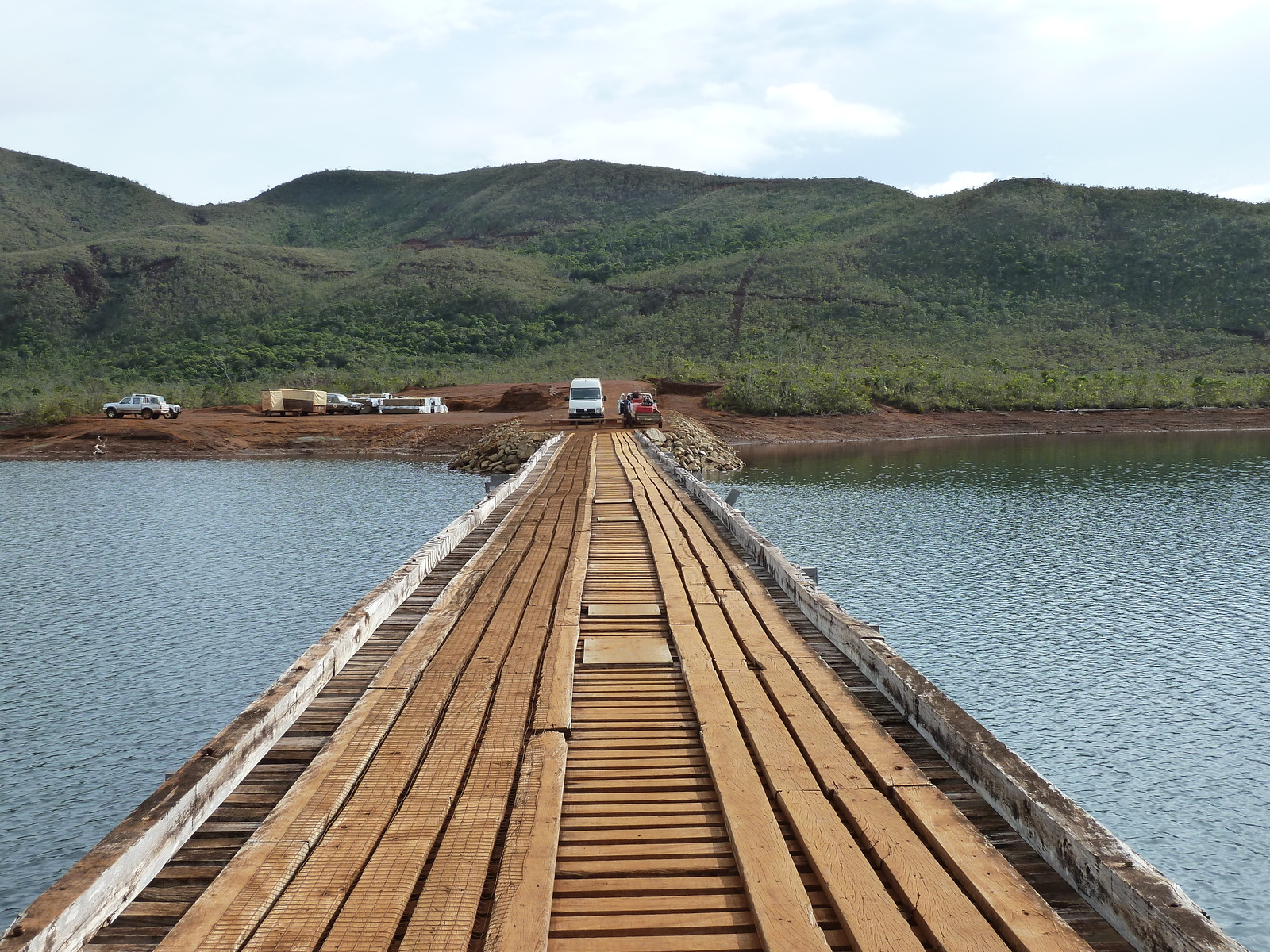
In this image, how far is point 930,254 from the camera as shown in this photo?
82.9 meters

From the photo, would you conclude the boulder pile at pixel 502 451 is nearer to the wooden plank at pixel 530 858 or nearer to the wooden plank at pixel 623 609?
the wooden plank at pixel 623 609

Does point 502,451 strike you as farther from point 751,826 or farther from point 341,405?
point 751,826

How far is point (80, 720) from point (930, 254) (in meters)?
83.3

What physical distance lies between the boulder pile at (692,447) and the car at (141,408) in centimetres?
2869

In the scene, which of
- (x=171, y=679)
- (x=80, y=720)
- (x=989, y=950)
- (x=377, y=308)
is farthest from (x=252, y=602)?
(x=377, y=308)

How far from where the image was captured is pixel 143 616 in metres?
14.0

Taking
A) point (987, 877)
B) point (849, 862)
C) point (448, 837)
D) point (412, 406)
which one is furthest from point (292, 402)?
point (987, 877)

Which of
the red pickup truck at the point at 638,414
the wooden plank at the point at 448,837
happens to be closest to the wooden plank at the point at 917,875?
the wooden plank at the point at 448,837

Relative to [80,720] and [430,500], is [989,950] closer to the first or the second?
[80,720]

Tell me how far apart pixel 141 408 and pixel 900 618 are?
48.1 metres

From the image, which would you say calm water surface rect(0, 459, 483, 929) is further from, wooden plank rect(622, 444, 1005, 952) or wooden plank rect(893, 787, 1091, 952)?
wooden plank rect(893, 787, 1091, 952)

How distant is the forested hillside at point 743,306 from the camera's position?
61531 millimetres

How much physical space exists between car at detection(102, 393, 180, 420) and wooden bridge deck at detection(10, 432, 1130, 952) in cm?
4891

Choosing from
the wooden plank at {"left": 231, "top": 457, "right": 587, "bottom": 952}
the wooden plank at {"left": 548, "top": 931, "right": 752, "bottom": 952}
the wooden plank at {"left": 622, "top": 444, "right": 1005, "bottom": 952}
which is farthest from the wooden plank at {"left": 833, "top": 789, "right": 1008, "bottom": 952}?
the wooden plank at {"left": 231, "top": 457, "right": 587, "bottom": 952}
